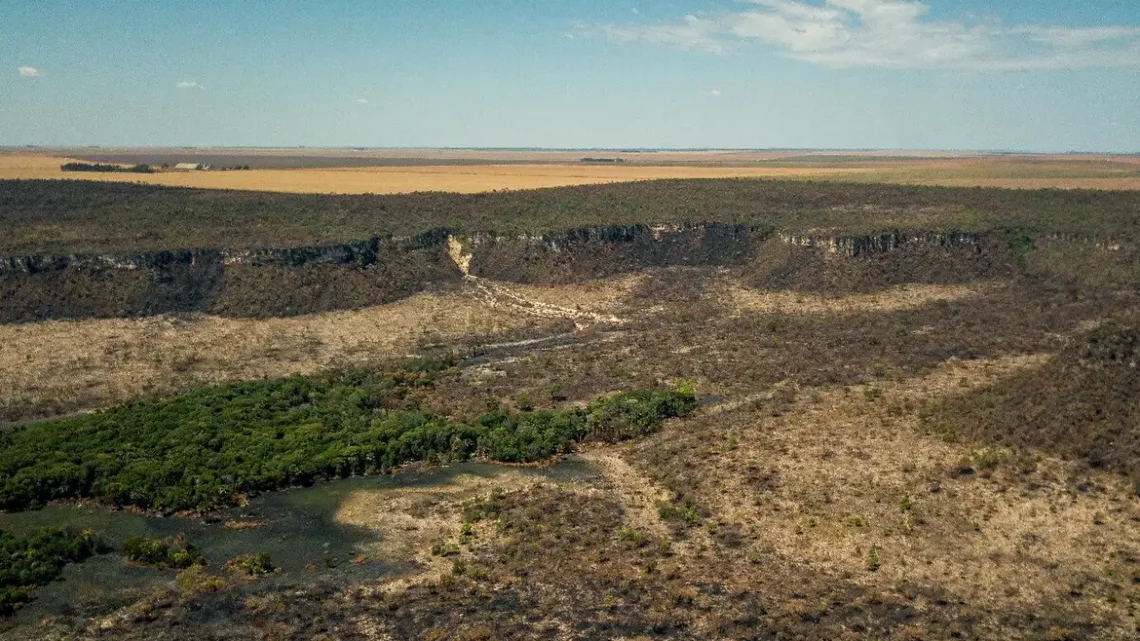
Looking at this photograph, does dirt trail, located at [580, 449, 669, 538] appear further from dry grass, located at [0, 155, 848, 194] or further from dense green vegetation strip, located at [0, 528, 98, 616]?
dry grass, located at [0, 155, 848, 194]

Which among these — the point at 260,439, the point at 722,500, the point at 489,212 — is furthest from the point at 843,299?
the point at 260,439

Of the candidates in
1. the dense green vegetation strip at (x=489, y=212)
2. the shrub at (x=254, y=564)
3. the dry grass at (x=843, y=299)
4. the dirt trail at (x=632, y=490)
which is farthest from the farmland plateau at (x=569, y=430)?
the dense green vegetation strip at (x=489, y=212)

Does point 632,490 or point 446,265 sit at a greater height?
point 446,265

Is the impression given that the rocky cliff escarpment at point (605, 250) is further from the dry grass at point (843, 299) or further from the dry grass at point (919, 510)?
the dry grass at point (919, 510)

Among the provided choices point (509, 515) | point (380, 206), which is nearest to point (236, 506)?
point (509, 515)

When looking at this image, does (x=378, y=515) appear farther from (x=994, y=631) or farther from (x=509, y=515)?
(x=994, y=631)

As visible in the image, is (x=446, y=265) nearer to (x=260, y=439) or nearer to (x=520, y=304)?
(x=520, y=304)

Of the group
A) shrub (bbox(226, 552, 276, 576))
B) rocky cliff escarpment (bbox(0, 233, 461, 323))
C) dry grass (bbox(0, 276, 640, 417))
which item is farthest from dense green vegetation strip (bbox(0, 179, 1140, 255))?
shrub (bbox(226, 552, 276, 576))
